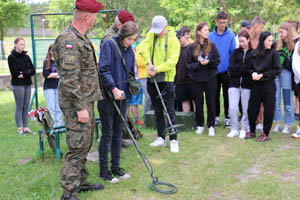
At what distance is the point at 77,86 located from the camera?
3412 millimetres

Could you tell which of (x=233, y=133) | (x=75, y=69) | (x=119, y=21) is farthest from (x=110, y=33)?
(x=233, y=133)

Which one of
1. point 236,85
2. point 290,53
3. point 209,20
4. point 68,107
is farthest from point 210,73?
point 209,20

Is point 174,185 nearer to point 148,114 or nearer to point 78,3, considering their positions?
point 78,3

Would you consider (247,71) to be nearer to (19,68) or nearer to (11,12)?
(19,68)

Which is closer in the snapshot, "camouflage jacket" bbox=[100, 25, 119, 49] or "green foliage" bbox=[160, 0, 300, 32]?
"camouflage jacket" bbox=[100, 25, 119, 49]

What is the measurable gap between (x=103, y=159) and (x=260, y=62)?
130 inches

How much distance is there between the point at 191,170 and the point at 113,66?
1792 millimetres

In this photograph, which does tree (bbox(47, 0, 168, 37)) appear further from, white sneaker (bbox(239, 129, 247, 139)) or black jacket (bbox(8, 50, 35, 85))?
white sneaker (bbox(239, 129, 247, 139))

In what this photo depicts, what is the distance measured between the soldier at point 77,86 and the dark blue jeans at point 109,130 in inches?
18.2

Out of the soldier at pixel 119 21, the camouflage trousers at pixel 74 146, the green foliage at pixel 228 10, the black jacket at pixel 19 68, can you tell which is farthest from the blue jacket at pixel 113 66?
the green foliage at pixel 228 10

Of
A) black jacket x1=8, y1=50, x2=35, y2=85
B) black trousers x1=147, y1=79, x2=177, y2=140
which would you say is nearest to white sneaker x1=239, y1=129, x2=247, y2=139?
black trousers x1=147, y1=79, x2=177, y2=140

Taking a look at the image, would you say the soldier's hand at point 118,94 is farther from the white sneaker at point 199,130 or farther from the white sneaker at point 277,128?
the white sneaker at point 277,128

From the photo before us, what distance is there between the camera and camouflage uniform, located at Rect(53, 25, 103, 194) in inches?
133

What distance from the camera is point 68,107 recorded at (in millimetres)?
3525
